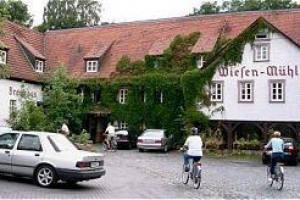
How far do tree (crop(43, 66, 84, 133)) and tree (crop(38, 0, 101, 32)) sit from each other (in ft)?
87.2

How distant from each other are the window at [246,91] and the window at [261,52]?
1.83 metres

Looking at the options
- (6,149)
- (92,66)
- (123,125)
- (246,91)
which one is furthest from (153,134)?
(6,149)

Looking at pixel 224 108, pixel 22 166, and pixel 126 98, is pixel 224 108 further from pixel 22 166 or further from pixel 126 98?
pixel 22 166

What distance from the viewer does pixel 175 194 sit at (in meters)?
14.9

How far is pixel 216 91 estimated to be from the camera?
36.4 m

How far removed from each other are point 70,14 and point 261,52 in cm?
3688

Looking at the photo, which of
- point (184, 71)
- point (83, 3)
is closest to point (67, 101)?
point (184, 71)

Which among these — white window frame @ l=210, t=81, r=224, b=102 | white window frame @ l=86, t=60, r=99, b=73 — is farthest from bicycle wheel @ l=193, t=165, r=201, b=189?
white window frame @ l=86, t=60, r=99, b=73

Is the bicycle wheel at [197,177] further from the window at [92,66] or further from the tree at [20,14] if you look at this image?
the tree at [20,14]

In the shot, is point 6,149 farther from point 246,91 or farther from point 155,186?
point 246,91

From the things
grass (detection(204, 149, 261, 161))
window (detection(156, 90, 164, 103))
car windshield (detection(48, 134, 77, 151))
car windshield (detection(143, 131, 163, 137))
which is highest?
window (detection(156, 90, 164, 103))

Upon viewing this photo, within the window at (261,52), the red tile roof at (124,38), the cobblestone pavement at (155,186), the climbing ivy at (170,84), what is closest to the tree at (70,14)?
the red tile roof at (124,38)

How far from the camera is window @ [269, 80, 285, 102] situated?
34647 mm

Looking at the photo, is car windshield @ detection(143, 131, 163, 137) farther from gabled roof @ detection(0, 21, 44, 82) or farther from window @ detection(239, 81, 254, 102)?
gabled roof @ detection(0, 21, 44, 82)
